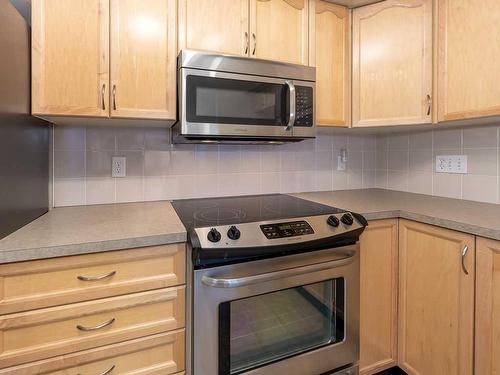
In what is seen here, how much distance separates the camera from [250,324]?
120cm

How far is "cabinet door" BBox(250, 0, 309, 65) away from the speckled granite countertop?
0.81 m

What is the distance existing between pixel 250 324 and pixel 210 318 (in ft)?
0.67

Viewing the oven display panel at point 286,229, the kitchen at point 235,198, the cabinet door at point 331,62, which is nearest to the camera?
the kitchen at point 235,198

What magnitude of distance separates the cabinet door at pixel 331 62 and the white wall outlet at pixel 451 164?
64 cm

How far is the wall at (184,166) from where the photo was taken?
1.52m

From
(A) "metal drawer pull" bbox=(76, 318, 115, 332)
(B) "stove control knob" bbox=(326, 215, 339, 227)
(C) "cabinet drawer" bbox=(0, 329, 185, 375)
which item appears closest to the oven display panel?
(B) "stove control knob" bbox=(326, 215, 339, 227)

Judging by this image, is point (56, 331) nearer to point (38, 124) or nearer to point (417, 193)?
point (38, 124)

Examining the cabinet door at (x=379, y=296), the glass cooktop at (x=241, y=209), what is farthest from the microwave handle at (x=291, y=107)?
the cabinet door at (x=379, y=296)

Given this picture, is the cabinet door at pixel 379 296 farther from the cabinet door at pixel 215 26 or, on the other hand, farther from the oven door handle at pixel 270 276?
the cabinet door at pixel 215 26

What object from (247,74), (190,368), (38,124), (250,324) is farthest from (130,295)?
(247,74)

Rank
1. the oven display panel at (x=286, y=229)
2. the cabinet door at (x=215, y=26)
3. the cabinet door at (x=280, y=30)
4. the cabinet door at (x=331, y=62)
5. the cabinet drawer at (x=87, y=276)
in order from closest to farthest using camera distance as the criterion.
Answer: the cabinet drawer at (x=87, y=276) < the oven display panel at (x=286, y=229) < the cabinet door at (x=215, y=26) < the cabinet door at (x=280, y=30) < the cabinet door at (x=331, y=62)

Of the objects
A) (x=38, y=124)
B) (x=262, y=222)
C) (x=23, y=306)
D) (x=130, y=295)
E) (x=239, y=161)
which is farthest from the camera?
(x=239, y=161)

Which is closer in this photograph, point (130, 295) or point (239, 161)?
point (130, 295)

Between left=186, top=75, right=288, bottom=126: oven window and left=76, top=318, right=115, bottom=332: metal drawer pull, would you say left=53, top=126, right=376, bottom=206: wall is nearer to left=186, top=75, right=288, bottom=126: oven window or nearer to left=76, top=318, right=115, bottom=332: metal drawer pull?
left=186, top=75, right=288, bottom=126: oven window
